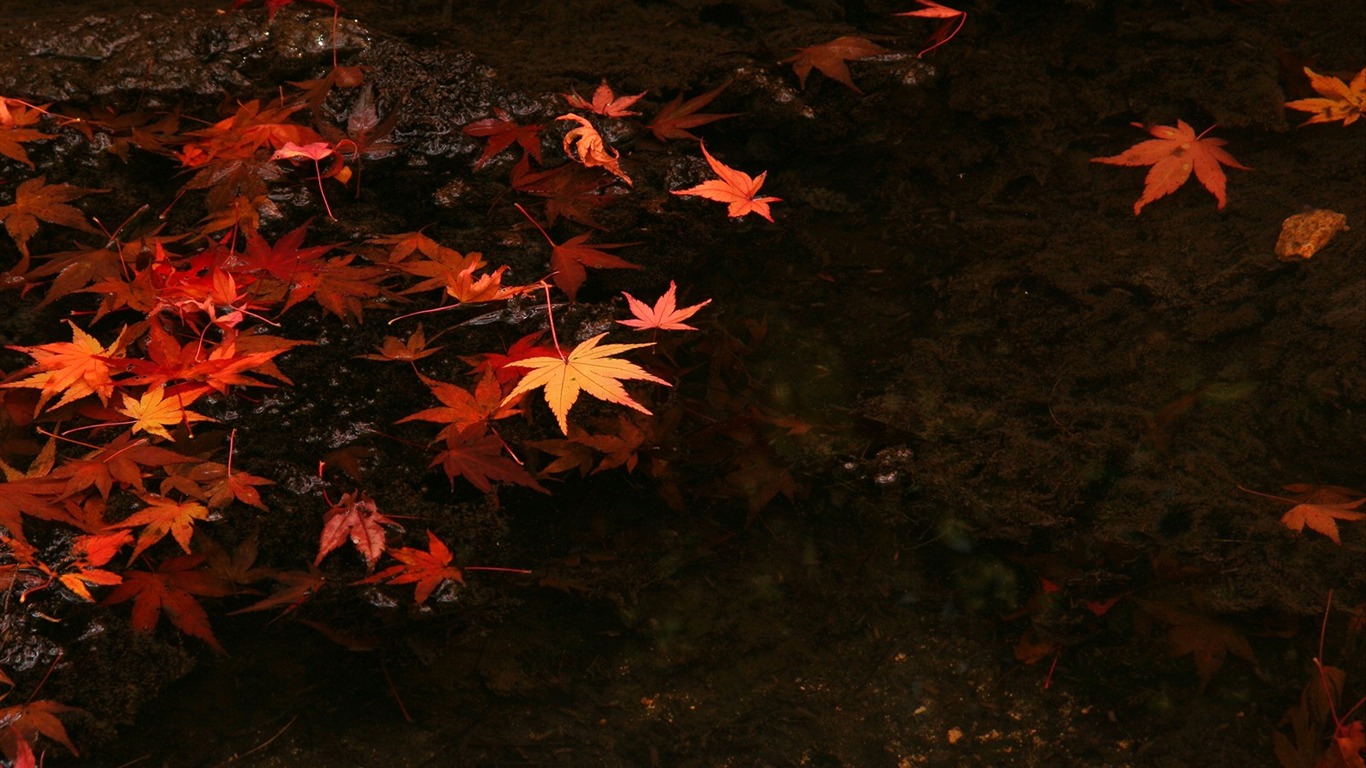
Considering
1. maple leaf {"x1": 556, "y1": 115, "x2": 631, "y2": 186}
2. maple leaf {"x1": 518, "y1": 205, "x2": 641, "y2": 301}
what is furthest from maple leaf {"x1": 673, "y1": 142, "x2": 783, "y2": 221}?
maple leaf {"x1": 518, "y1": 205, "x2": 641, "y2": 301}

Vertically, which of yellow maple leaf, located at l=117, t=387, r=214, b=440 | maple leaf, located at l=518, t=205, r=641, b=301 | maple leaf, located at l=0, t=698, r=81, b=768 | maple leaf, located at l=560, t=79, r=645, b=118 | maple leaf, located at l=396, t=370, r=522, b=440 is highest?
maple leaf, located at l=560, t=79, r=645, b=118

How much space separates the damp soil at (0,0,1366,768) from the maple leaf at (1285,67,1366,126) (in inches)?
1.7

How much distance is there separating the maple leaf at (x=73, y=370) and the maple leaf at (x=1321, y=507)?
9.41 feet

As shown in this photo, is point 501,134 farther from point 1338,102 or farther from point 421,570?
point 1338,102

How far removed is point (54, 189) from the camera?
8.16 feet

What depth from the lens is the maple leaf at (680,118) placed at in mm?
2775

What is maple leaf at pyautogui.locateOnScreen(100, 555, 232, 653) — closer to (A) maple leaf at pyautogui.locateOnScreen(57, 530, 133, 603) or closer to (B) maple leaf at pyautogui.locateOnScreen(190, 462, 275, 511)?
(A) maple leaf at pyautogui.locateOnScreen(57, 530, 133, 603)

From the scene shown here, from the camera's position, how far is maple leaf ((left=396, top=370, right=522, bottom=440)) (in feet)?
7.16

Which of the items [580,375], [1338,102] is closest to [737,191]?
[580,375]

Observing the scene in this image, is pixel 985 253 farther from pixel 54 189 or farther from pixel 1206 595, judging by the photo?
pixel 54 189

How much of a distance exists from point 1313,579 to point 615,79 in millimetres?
2425

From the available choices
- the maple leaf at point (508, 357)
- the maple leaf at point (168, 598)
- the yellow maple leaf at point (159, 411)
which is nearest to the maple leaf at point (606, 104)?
the maple leaf at point (508, 357)

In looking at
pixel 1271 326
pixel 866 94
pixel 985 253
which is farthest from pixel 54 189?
pixel 1271 326

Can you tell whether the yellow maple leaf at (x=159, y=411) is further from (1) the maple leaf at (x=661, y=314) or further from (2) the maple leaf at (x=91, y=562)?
(1) the maple leaf at (x=661, y=314)
